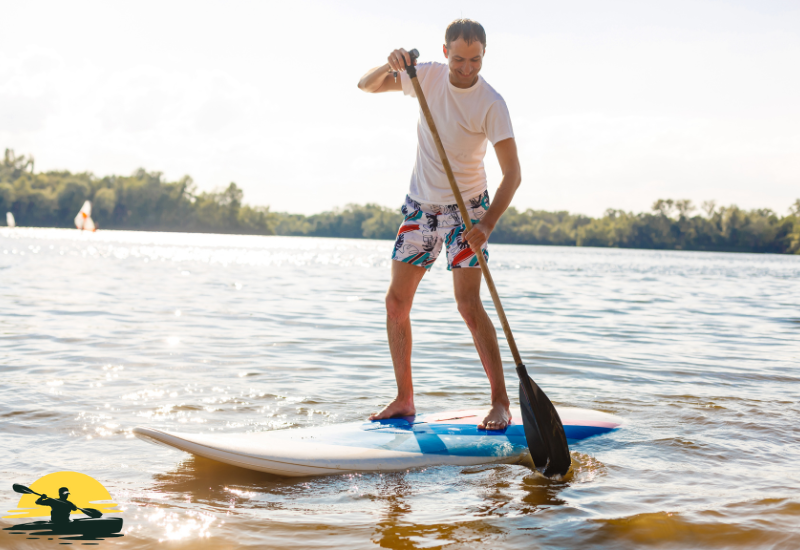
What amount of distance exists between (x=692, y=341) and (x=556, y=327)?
1781 millimetres

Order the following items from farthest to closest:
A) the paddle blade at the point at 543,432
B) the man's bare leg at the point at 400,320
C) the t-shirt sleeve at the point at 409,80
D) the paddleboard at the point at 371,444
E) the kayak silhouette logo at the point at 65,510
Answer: the man's bare leg at the point at 400,320 → the t-shirt sleeve at the point at 409,80 → the paddle blade at the point at 543,432 → the paddleboard at the point at 371,444 → the kayak silhouette logo at the point at 65,510

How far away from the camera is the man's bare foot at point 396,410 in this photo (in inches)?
163

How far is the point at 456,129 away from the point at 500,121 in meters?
0.27

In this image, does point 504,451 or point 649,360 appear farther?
point 649,360

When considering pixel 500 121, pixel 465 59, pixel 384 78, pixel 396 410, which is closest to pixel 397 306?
pixel 396 410

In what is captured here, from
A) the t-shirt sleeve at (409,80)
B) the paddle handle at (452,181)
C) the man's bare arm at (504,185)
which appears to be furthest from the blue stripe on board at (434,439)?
the t-shirt sleeve at (409,80)

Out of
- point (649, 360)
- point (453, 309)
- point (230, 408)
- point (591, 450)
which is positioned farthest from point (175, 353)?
point (453, 309)

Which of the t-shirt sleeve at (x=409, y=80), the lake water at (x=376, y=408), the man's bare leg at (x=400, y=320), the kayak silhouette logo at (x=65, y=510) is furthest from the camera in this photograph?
the man's bare leg at (x=400, y=320)

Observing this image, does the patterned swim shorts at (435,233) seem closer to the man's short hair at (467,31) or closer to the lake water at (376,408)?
the man's short hair at (467,31)

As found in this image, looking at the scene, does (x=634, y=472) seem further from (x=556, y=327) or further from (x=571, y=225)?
(x=571, y=225)

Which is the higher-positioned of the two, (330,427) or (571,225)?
(571,225)

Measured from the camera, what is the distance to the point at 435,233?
404cm

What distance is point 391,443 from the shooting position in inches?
144

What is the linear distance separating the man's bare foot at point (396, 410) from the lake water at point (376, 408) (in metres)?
0.27
